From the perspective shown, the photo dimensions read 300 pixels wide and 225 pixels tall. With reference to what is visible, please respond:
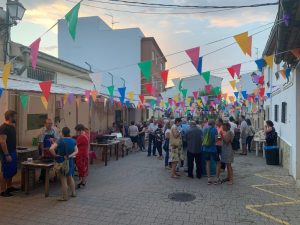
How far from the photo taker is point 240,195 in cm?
748

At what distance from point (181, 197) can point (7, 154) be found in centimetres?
403

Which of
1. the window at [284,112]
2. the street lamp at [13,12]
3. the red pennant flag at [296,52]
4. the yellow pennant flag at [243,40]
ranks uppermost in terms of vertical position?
the street lamp at [13,12]

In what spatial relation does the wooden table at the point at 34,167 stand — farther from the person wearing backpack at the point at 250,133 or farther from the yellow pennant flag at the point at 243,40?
the person wearing backpack at the point at 250,133

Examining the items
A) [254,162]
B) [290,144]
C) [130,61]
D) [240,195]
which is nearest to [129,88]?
[130,61]

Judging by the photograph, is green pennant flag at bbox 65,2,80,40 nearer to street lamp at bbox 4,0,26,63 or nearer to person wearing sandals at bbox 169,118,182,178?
person wearing sandals at bbox 169,118,182,178

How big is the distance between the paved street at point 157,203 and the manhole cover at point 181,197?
139mm

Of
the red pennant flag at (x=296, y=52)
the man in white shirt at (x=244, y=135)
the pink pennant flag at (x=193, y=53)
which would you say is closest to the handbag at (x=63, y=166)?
the pink pennant flag at (x=193, y=53)

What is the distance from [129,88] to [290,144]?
2323 cm

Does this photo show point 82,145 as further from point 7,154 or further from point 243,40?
point 243,40

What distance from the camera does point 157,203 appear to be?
6.76m

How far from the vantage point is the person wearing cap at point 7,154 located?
684 cm

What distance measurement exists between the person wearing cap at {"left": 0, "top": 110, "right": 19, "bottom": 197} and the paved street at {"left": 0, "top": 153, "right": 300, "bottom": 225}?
41 centimetres

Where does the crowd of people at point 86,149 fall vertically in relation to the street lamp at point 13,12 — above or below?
below

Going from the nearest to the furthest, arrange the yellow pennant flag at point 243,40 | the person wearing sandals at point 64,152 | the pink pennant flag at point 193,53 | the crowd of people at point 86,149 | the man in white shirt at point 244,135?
the person wearing sandals at point 64,152, the crowd of people at point 86,149, the yellow pennant flag at point 243,40, the pink pennant flag at point 193,53, the man in white shirt at point 244,135
